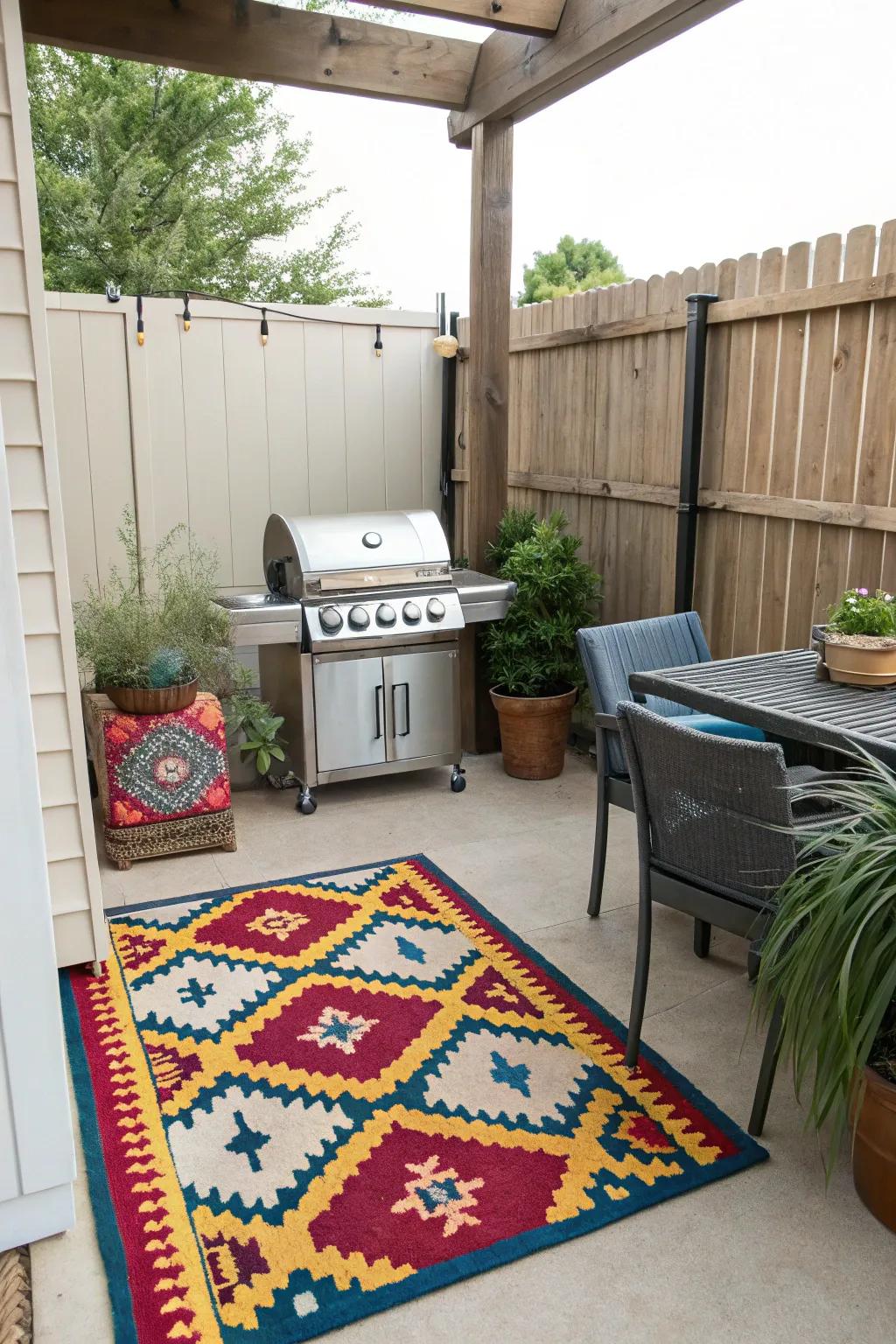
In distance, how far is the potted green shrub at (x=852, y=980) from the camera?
65.4 inches

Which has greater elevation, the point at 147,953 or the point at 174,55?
the point at 174,55

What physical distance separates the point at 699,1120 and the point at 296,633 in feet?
7.49

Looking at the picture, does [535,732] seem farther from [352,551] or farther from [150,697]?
[150,697]

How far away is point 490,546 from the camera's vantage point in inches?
179

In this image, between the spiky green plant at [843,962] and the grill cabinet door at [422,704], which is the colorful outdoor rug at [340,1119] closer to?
the spiky green plant at [843,962]

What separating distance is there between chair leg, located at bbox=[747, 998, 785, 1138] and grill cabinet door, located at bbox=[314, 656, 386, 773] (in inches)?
86.7

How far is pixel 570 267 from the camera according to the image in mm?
14602

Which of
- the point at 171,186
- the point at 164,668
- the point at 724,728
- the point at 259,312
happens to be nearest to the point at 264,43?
the point at 259,312

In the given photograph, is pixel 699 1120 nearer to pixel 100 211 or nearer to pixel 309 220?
pixel 100 211

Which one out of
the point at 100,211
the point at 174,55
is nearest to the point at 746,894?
the point at 174,55

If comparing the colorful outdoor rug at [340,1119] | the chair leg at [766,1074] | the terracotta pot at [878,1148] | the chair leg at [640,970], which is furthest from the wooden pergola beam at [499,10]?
the terracotta pot at [878,1148]

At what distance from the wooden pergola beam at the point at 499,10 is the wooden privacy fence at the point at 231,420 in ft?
5.87

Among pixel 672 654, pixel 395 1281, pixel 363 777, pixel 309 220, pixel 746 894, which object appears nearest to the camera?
pixel 395 1281

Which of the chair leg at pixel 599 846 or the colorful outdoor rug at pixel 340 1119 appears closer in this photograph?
the colorful outdoor rug at pixel 340 1119
